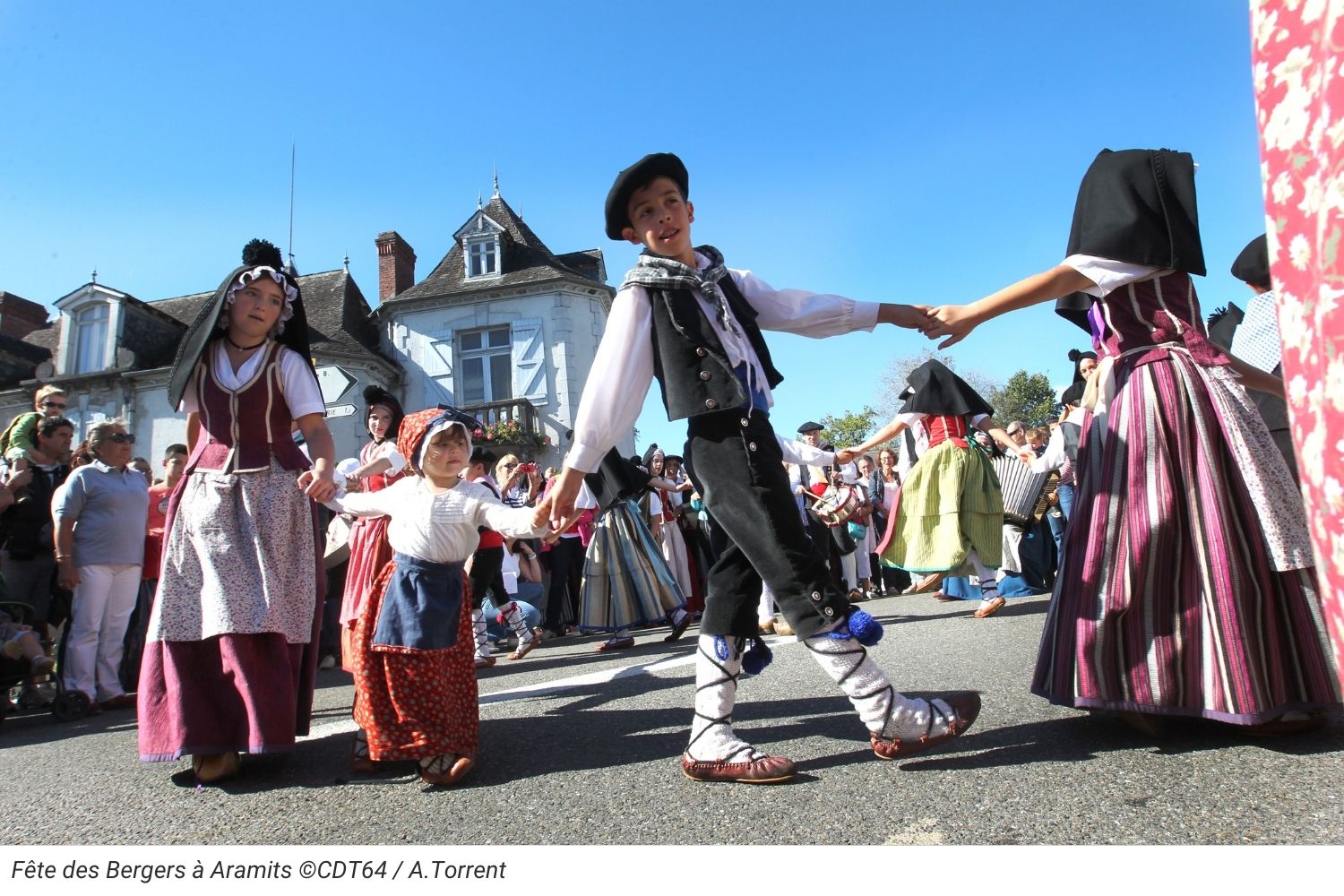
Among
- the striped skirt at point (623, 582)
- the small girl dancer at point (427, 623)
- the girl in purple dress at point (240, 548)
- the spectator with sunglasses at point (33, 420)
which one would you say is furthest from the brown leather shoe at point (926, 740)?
the spectator with sunglasses at point (33, 420)

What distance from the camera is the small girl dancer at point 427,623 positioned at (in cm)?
296

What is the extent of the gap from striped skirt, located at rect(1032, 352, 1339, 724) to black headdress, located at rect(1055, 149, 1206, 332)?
1.14 ft

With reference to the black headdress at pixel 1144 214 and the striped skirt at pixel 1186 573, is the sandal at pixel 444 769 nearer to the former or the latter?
the striped skirt at pixel 1186 573

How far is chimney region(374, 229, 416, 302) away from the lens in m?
27.1

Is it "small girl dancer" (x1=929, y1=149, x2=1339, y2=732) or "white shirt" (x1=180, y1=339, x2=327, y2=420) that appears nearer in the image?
"small girl dancer" (x1=929, y1=149, x2=1339, y2=732)

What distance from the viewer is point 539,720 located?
3777 millimetres

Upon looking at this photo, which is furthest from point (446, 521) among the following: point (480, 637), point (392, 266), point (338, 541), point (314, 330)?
point (392, 266)

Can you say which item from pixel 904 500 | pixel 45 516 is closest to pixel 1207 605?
pixel 904 500

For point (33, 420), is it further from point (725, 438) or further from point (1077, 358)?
point (1077, 358)

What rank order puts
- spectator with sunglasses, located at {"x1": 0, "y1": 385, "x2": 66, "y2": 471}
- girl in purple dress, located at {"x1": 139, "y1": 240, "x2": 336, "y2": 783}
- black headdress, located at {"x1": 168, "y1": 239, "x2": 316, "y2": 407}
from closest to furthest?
1. girl in purple dress, located at {"x1": 139, "y1": 240, "x2": 336, "y2": 783}
2. black headdress, located at {"x1": 168, "y1": 239, "x2": 316, "y2": 407}
3. spectator with sunglasses, located at {"x1": 0, "y1": 385, "x2": 66, "y2": 471}

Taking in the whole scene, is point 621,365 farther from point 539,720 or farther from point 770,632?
point 770,632

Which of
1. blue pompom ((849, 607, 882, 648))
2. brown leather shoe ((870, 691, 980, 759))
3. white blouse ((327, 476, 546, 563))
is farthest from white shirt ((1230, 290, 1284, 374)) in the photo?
white blouse ((327, 476, 546, 563))

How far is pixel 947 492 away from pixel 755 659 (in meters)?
4.77

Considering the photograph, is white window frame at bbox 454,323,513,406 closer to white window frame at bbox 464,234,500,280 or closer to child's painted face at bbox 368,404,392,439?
white window frame at bbox 464,234,500,280
